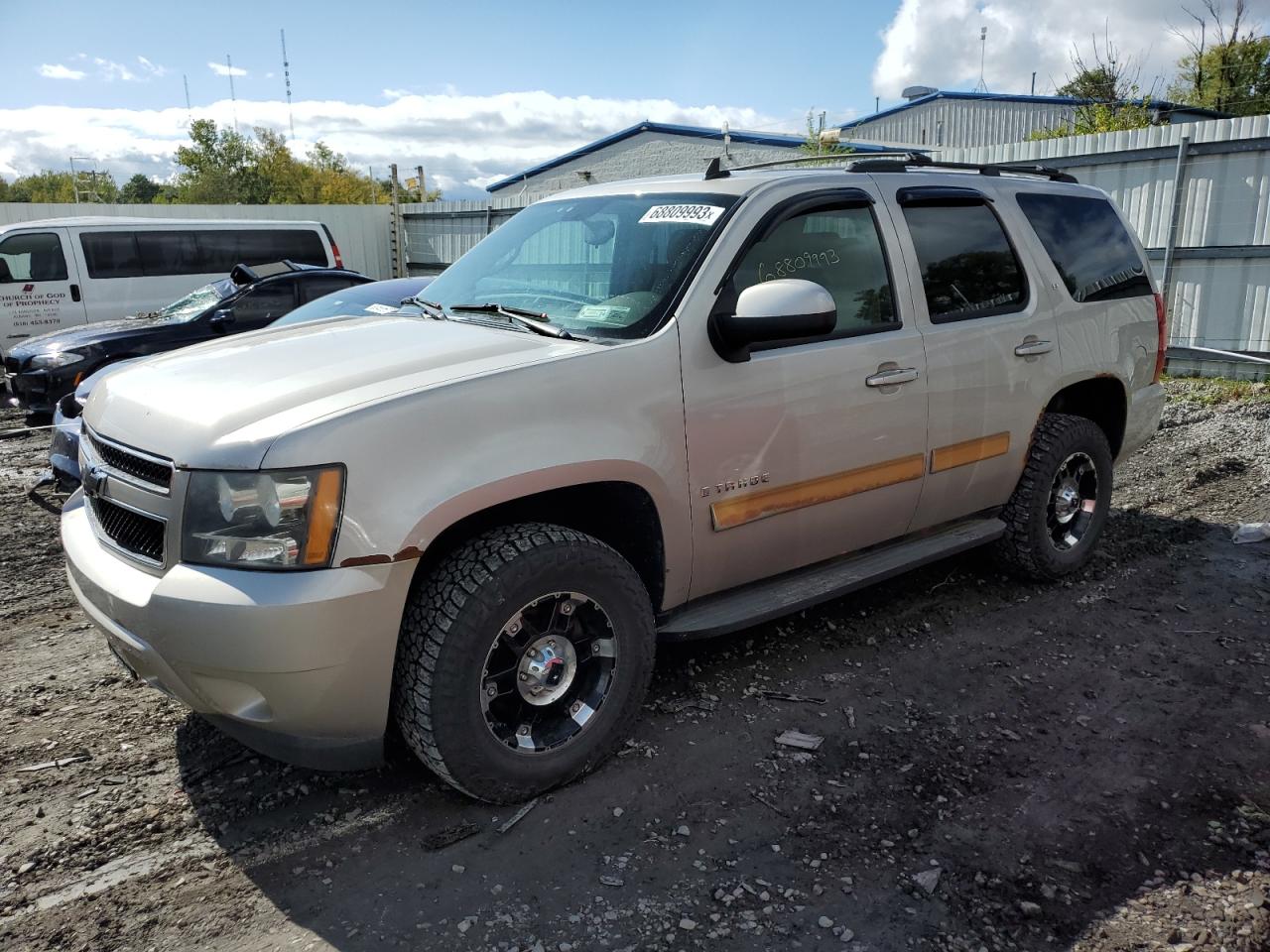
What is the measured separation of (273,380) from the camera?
2988mm

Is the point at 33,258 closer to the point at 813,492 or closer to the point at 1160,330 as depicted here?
the point at 813,492

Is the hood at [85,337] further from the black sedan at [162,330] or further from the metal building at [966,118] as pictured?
the metal building at [966,118]

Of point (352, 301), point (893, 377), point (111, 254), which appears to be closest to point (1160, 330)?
point (893, 377)

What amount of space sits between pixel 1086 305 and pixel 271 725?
4.15 metres

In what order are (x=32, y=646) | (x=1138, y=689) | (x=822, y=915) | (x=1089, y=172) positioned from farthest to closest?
(x=1089, y=172)
(x=32, y=646)
(x=1138, y=689)
(x=822, y=915)

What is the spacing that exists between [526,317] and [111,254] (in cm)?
1199

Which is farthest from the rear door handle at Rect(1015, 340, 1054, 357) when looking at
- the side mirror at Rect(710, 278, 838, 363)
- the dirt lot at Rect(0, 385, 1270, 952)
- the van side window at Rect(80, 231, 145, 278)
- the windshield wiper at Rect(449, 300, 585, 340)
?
the van side window at Rect(80, 231, 145, 278)

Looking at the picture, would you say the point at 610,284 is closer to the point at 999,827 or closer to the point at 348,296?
the point at 999,827

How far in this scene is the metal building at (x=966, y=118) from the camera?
1183 inches

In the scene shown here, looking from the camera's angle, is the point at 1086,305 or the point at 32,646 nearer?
the point at 32,646

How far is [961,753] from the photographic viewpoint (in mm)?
3398

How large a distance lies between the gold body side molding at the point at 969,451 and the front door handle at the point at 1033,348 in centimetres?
38

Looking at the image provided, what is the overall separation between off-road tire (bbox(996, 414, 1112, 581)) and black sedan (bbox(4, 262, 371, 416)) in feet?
21.2

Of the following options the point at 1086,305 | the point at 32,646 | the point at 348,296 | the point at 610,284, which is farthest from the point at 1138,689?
the point at 348,296
